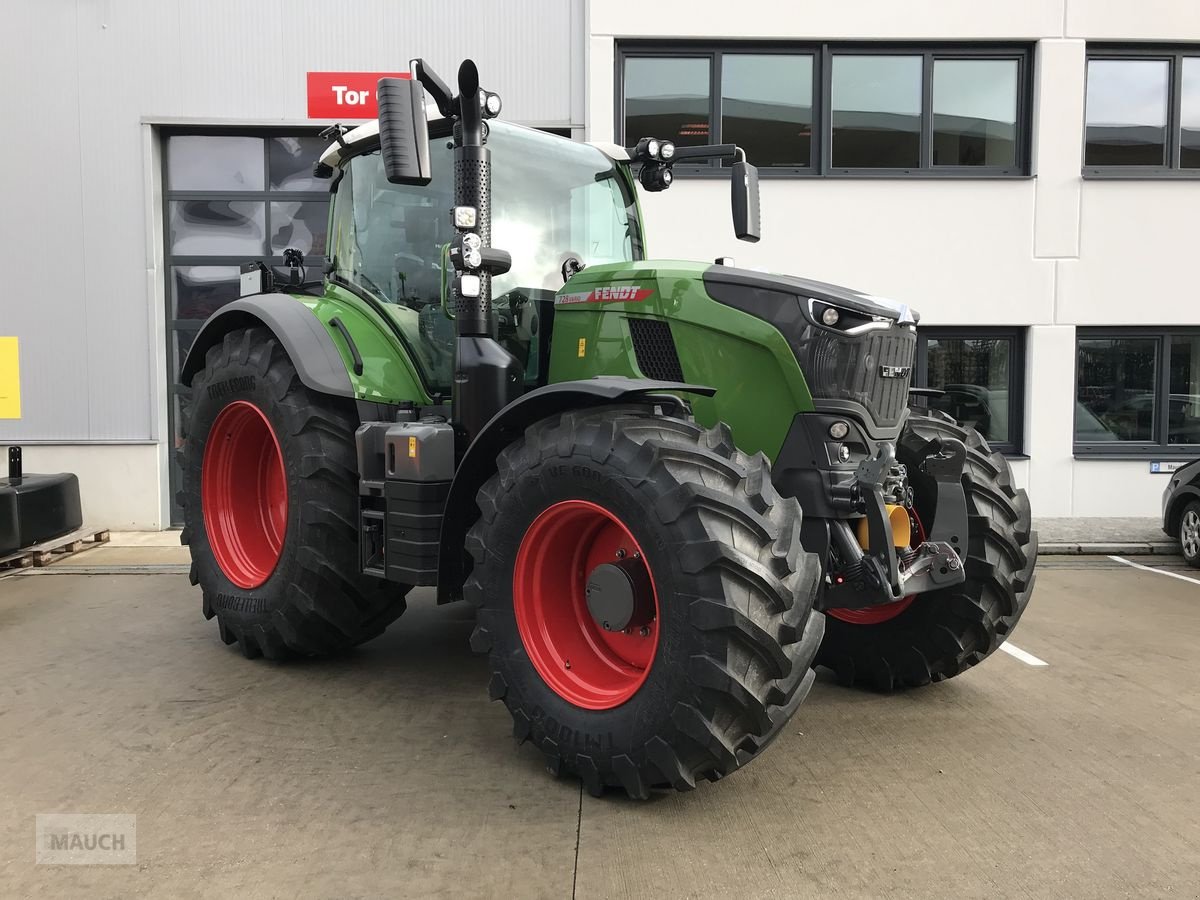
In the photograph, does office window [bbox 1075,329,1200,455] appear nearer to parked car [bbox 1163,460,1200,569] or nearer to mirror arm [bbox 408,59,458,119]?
parked car [bbox 1163,460,1200,569]

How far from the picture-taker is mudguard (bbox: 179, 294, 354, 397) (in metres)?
4.07

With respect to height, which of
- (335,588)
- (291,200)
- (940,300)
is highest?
(291,200)

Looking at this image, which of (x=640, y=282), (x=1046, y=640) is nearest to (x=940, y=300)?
(x=1046, y=640)

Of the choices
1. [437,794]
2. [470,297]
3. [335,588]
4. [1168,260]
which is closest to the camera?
[437,794]

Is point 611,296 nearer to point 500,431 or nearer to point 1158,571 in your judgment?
point 500,431

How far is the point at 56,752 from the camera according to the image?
134 inches

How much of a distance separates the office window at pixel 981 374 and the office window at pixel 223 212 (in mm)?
6236

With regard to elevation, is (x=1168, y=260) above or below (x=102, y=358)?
above

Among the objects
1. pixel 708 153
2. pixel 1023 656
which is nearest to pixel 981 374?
pixel 1023 656

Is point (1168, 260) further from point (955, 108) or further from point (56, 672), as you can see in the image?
point (56, 672)

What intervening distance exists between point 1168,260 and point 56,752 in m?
9.94

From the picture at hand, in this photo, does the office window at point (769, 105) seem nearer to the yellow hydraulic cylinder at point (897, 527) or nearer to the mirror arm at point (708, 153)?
the mirror arm at point (708, 153)

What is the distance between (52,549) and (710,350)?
20.9ft

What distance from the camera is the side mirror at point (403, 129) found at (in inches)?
128
